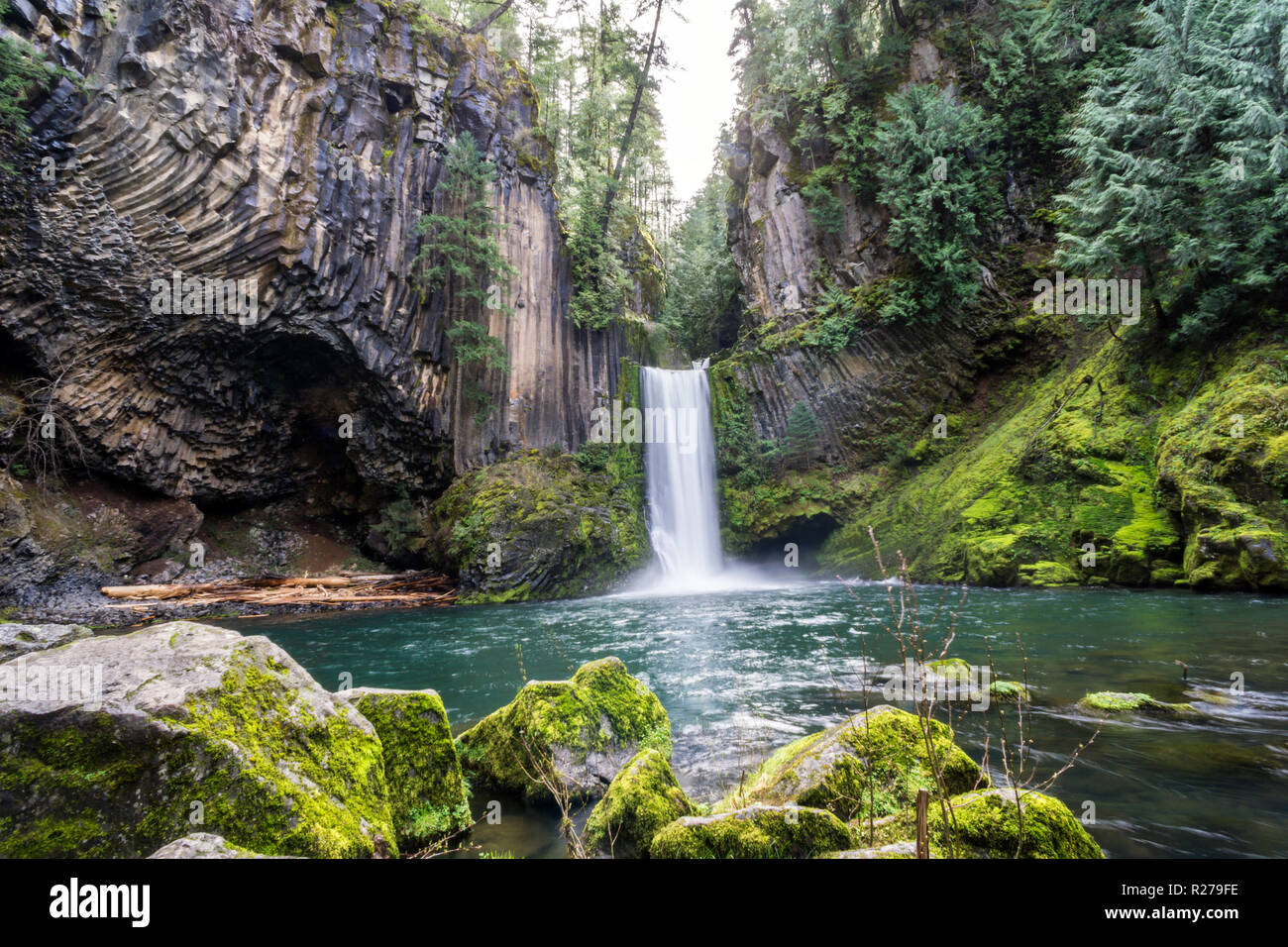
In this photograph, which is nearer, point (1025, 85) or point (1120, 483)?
point (1120, 483)

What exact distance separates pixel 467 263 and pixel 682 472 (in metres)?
11.2

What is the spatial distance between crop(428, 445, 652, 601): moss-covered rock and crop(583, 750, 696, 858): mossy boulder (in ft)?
45.2

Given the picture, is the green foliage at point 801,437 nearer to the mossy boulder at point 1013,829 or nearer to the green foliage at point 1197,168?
the green foliage at point 1197,168

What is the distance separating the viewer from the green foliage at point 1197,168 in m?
11.9

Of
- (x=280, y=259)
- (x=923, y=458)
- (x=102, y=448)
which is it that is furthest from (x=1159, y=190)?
(x=102, y=448)

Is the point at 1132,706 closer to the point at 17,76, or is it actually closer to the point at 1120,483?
the point at 1120,483

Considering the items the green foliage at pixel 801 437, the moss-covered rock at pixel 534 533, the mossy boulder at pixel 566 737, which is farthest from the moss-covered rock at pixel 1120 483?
the mossy boulder at pixel 566 737

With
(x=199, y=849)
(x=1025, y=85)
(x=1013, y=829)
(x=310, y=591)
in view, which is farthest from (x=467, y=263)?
(x=1025, y=85)

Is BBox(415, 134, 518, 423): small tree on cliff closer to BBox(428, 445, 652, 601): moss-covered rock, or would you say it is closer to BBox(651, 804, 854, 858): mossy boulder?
BBox(428, 445, 652, 601): moss-covered rock

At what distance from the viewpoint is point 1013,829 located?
2584 mm

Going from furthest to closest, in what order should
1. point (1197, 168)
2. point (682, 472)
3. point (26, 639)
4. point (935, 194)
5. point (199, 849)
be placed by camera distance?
point (682, 472) < point (935, 194) < point (1197, 168) < point (26, 639) < point (199, 849)

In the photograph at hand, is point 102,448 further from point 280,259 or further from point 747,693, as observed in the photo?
point 747,693

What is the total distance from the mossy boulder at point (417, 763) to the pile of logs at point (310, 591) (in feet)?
43.9

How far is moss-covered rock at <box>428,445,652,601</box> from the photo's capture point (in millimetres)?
17094
